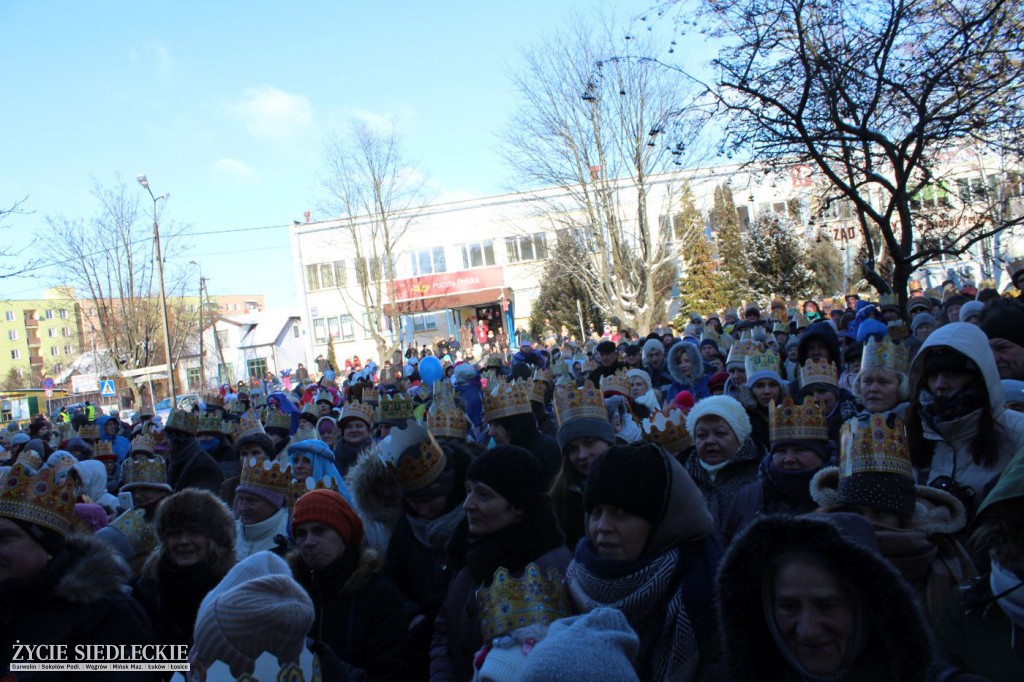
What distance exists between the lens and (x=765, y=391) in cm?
648

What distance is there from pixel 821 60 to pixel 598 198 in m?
21.2

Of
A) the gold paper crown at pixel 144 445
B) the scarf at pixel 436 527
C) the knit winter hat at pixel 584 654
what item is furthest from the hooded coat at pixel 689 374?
the knit winter hat at pixel 584 654

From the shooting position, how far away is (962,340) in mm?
3680

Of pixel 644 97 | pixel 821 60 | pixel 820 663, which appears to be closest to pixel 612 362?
pixel 821 60

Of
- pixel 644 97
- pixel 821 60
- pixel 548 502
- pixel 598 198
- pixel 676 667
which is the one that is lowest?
pixel 676 667

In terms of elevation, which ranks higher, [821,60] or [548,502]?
[821,60]

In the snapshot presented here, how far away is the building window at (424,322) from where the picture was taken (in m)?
51.4

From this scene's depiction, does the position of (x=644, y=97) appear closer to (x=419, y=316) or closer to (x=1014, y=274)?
(x=1014, y=274)

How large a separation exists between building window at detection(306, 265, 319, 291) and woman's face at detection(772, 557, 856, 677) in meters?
51.4

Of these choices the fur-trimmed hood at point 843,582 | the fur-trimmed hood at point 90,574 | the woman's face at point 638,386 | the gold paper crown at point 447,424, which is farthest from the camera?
the woman's face at point 638,386

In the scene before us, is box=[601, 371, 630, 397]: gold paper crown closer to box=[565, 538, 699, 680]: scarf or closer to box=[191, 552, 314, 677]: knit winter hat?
box=[565, 538, 699, 680]: scarf

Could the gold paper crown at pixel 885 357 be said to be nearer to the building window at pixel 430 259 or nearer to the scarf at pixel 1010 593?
the scarf at pixel 1010 593

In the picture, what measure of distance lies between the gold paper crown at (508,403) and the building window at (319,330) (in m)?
47.8

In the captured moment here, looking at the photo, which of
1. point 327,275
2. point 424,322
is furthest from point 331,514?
point 327,275
